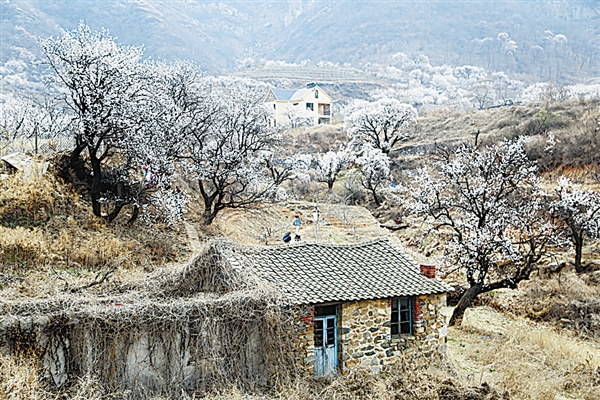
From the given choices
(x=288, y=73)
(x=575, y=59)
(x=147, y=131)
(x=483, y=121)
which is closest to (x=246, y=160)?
(x=147, y=131)

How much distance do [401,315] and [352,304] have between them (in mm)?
1933

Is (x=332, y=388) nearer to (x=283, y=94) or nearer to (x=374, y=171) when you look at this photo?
(x=374, y=171)

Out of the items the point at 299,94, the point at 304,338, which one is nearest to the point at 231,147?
the point at 304,338

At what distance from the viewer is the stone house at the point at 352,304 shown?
13969 mm

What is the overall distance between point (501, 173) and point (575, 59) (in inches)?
7658

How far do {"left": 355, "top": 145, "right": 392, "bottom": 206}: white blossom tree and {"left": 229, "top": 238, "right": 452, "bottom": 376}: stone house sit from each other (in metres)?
27.2

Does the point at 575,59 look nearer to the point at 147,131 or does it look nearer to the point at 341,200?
the point at 341,200

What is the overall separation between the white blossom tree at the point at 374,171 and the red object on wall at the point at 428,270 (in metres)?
26.8

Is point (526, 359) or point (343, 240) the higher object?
point (343, 240)

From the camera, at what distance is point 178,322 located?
13188 millimetres

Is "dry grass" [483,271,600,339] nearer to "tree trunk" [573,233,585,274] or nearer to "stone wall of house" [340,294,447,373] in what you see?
"tree trunk" [573,233,585,274]

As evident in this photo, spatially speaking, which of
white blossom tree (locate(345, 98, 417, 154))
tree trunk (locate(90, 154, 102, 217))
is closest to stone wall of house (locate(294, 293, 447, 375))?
tree trunk (locate(90, 154, 102, 217))

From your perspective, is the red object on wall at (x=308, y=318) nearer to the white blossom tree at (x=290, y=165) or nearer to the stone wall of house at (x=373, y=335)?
the stone wall of house at (x=373, y=335)

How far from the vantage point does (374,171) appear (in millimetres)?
43719
